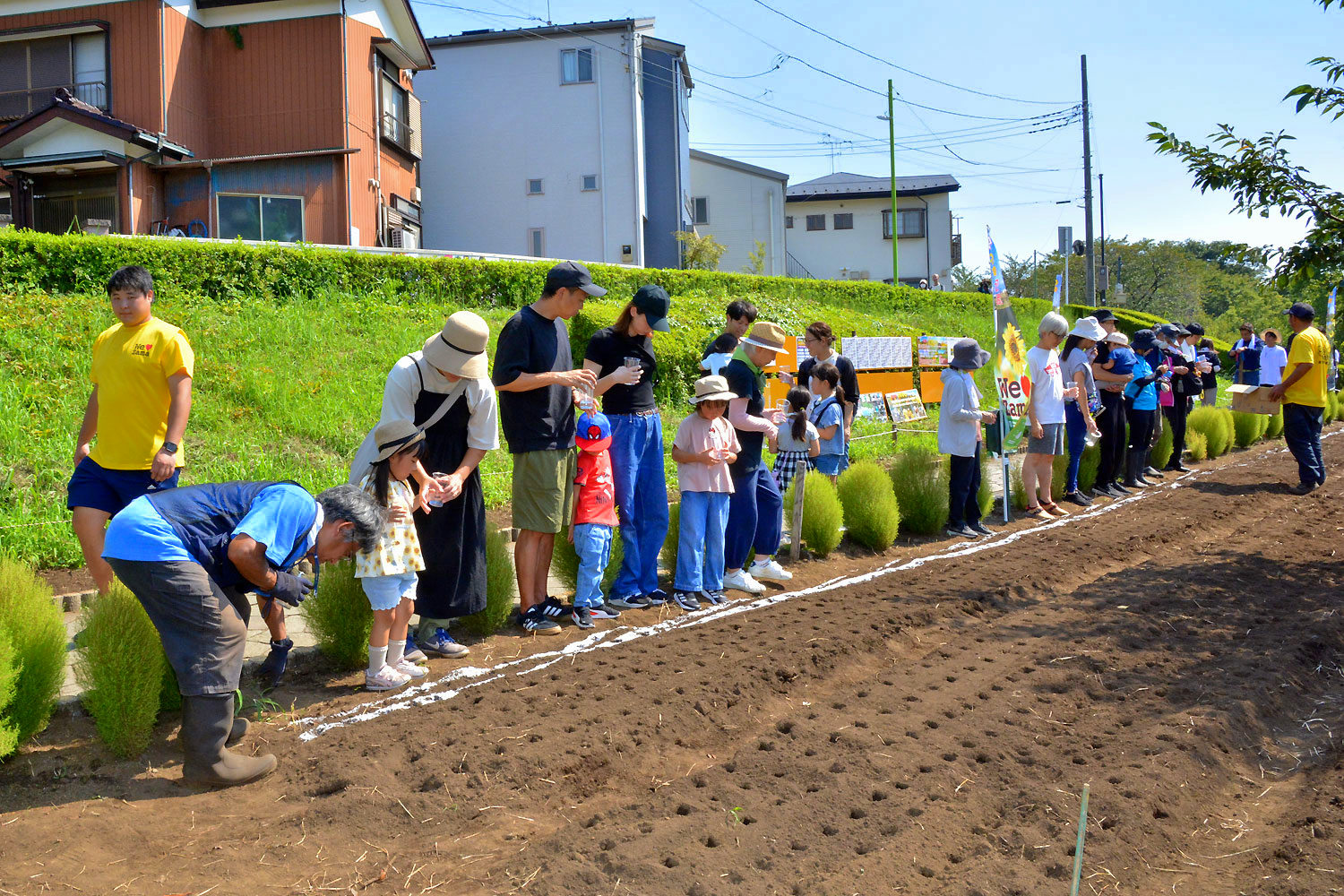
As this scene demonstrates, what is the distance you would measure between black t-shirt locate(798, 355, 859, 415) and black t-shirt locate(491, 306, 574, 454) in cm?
330

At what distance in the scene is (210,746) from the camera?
3.92 meters

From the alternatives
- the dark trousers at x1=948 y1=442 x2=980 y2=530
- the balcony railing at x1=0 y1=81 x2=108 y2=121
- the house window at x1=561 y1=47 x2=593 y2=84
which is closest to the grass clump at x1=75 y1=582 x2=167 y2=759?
the dark trousers at x1=948 y1=442 x2=980 y2=530

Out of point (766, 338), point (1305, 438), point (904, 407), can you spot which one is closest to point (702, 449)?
point (766, 338)

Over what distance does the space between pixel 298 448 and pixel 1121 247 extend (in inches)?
1884

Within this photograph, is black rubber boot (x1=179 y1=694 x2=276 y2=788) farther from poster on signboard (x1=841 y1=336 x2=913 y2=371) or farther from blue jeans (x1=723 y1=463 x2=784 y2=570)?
poster on signboard (x1=841 y1=336 x2=913 y2=371)

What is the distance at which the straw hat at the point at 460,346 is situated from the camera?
204 inches

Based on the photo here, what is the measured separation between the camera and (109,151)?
64.4ft

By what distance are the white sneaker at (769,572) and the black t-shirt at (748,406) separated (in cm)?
76

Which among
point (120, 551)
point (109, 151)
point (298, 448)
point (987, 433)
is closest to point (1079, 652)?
point (120, 551)

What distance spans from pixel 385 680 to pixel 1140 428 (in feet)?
32.6

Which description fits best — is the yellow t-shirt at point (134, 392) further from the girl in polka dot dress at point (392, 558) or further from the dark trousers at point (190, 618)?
the dark trousers at point (190, 618)

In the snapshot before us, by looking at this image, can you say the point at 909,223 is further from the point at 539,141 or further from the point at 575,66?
the point at 539,141

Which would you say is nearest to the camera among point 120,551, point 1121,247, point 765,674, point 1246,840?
point 1246,840

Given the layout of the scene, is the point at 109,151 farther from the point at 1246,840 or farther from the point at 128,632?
the point at 1246,840
